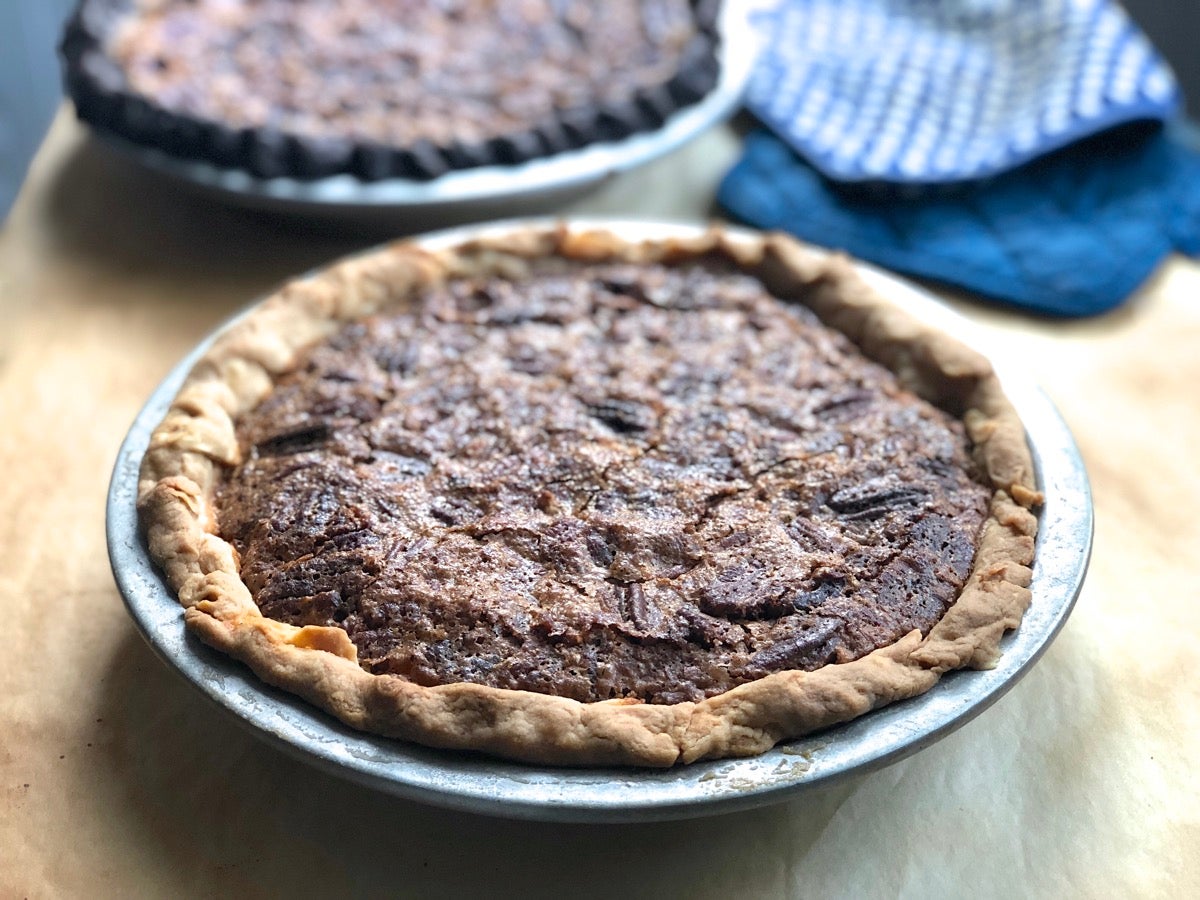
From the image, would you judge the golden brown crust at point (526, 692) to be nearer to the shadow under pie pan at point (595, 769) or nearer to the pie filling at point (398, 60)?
the shadow under pie pan at point (595, 769)

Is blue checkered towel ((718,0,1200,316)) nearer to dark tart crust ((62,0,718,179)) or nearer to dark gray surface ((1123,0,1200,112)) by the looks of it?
dark tart crust ((62,0,718,179))

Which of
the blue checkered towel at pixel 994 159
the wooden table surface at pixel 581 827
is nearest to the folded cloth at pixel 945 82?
the blue checkered towel at pixel 994 159

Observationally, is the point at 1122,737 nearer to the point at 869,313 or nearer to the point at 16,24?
the point at 869,313

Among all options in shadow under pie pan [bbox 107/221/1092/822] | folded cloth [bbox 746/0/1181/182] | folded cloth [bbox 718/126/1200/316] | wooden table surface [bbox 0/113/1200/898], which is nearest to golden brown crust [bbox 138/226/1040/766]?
shadow under pie pan [bbox 107/221/1092/822]

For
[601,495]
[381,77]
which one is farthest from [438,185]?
[601,495]

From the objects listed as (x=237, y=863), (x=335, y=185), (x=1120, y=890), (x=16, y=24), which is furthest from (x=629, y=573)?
(x=16, y=24)

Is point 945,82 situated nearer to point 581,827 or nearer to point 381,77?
point 381,77
